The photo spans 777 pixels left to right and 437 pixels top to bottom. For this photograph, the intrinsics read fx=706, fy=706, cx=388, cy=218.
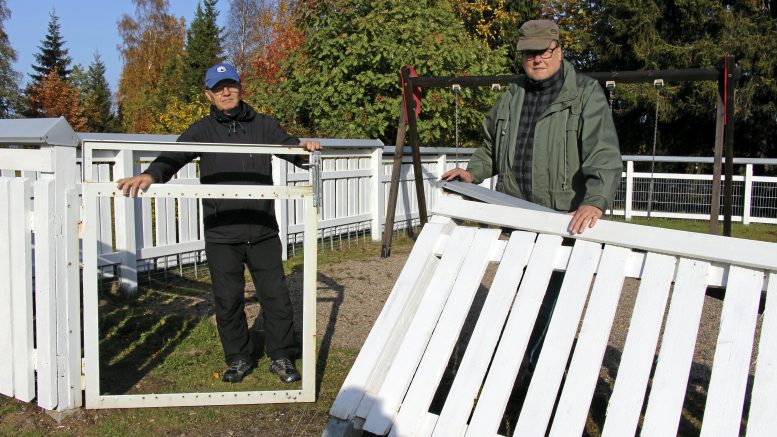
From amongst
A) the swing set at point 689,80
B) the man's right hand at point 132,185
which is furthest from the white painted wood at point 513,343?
the swing set at point 689,80

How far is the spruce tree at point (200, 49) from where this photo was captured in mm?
44469

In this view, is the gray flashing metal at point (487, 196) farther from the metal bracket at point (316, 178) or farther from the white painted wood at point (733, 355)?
the white painted wood at point (733, 355)

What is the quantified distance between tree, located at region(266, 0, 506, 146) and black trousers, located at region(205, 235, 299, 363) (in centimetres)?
784

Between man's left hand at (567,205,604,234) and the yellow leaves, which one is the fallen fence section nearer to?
man's left hand at (567,205,604,234)

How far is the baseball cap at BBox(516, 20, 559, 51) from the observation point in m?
3.24

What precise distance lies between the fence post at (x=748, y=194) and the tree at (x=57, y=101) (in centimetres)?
3961

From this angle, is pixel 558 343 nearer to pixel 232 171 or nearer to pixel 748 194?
pixel 232 171

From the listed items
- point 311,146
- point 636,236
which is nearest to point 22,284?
point 311,146

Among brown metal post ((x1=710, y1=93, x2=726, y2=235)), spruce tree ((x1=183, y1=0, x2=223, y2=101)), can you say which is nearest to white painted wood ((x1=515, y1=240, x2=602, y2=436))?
brown metal post ((x1=710, y1=93, x2=726, y2=235))

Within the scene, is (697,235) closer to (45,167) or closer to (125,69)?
(45,167)

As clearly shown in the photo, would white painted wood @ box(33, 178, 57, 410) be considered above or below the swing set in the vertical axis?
below

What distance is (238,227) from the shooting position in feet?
12.9

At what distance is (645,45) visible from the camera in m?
20.6

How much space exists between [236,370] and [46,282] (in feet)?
3.99
